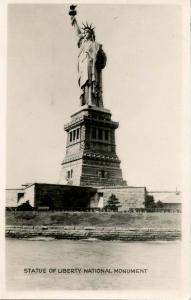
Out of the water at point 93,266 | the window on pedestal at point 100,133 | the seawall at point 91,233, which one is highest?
the window on pedestal at point 100,133

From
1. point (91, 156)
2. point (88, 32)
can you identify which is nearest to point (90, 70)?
point (91, 156)

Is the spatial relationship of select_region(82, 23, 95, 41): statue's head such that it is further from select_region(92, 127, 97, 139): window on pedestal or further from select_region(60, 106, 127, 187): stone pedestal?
select_region(92, 127, 97, 139): window on pedestal

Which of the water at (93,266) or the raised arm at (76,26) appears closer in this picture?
the water at (93,266)

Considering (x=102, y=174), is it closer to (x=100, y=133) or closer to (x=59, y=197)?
(x=100, y=133)

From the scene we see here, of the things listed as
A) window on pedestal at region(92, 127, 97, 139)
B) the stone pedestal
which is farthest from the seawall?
window on pedestal at region(92, 127, 97, 139)

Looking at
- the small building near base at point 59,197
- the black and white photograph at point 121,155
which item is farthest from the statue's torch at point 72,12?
the small building near base at point 59,197

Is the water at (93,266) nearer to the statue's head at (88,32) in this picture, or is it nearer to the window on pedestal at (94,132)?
the statue's head at (88,32)
